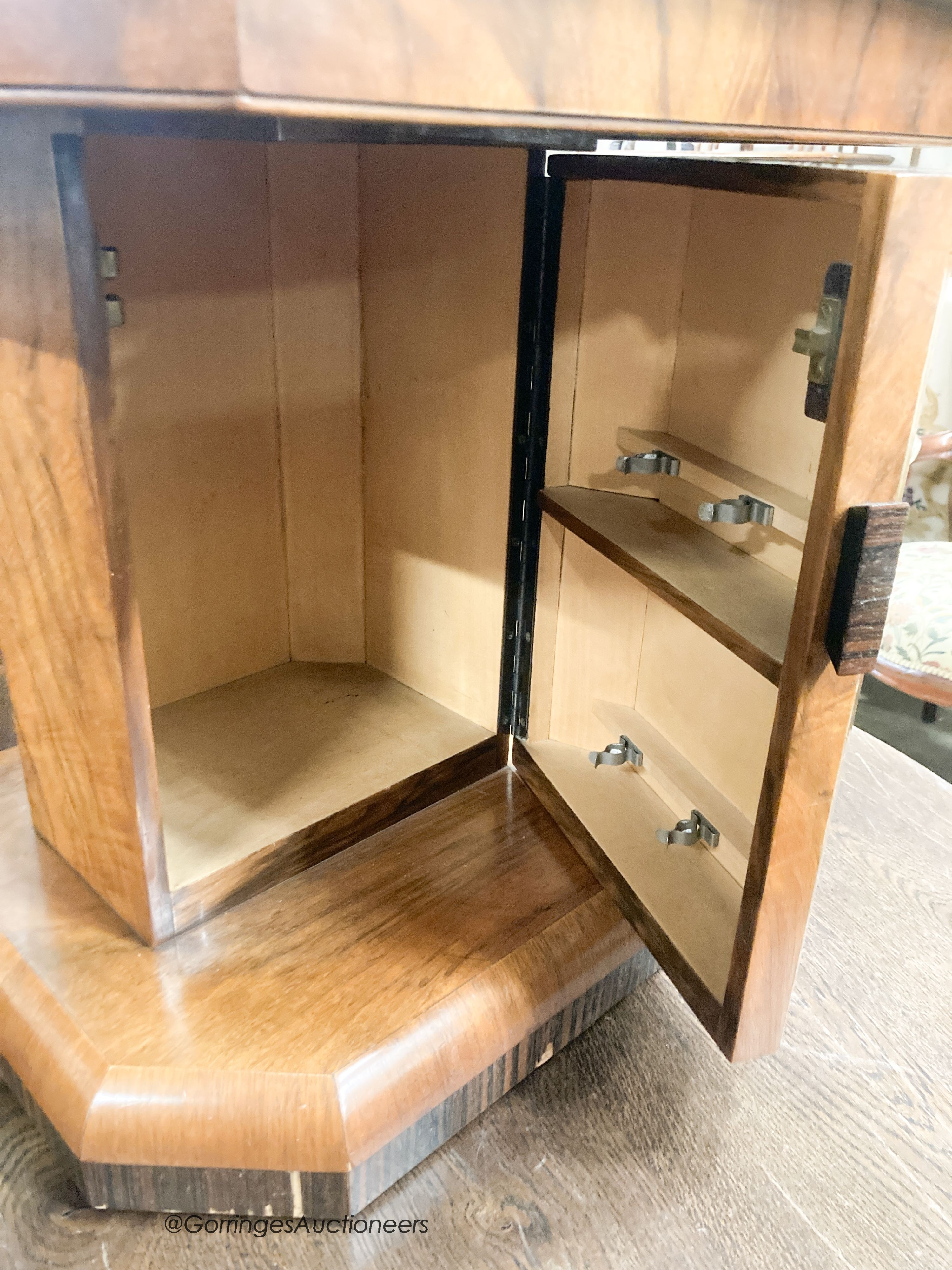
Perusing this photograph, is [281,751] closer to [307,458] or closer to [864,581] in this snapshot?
[307,458]

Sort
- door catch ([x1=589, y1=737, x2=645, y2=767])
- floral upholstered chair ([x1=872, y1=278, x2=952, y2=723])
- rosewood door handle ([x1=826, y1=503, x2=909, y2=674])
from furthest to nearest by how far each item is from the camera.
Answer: floral upholstered chair ([x1=872, y1=278, x2=952, y2=723]) < door catch ([x1=589, y1=737, x2=645, y2=767]) < rosewood door handle ([x1=826, y1=503, x2=909, y2=674])

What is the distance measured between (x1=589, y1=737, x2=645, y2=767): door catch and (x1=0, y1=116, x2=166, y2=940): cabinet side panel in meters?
0.34

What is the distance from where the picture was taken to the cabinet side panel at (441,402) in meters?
0.75

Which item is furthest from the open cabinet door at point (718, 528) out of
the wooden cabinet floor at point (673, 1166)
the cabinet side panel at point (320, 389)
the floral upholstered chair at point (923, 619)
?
the floral upholstered chair at point (923, 619)

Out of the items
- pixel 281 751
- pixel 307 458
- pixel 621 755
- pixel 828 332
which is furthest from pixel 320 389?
pixel 828 332

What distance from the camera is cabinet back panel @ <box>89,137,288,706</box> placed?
2.56 ft

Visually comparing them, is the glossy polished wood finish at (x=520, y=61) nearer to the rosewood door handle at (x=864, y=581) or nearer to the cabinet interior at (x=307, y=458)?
the rosewood door handle at (x=864, y=581)

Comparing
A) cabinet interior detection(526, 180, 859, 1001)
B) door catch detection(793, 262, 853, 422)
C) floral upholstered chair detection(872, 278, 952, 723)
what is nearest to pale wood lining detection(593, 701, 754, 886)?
cabinet interior detection(526, 180, 859, 1001)

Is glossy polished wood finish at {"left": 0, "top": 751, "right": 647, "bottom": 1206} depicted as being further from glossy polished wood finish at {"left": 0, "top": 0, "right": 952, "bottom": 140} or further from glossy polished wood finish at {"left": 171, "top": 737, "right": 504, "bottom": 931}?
glossy polished wood finish at {"left": 0, "top": 0, "right": 952, "bottom": 140}

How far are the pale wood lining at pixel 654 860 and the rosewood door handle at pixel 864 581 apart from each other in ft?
0.73

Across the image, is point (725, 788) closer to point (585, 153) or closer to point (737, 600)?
point (737, 600)

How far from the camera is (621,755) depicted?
2.52 ft

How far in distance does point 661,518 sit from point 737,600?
14cm

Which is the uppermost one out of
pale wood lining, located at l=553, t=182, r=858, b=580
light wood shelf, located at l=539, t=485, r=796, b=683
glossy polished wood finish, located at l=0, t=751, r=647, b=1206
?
pale wood lining, located at l=553, t=182, r=858, b=580
